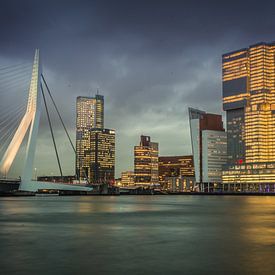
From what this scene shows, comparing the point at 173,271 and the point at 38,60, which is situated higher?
the point at 38,60

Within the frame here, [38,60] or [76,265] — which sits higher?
[38,60]

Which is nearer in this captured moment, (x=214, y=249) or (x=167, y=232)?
(x=214, y=249)

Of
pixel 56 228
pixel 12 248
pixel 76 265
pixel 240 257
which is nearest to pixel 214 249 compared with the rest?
pixel 240 257

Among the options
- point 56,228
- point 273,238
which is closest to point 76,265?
point 273,238

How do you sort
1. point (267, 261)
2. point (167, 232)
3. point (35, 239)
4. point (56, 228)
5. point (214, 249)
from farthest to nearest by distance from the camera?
point (56, 228)
point (167, 232)
point (35, 239)
point (214, 249)
point (267, 261)

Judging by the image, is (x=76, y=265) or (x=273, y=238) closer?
(x=76, y=265)

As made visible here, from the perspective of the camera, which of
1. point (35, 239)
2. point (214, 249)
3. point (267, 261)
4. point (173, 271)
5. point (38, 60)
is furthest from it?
point (38, 60)

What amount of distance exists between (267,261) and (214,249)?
3.99 metres

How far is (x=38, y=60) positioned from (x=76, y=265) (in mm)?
81547

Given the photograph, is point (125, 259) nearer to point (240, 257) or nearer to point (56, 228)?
point (240, 257)

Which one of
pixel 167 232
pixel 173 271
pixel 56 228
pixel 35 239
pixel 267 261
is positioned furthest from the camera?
pixel 56 228

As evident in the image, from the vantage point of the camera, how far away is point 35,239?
27562mm

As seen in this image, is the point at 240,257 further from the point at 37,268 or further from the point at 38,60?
the point at 38,60

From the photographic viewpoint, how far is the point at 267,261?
19.6m
